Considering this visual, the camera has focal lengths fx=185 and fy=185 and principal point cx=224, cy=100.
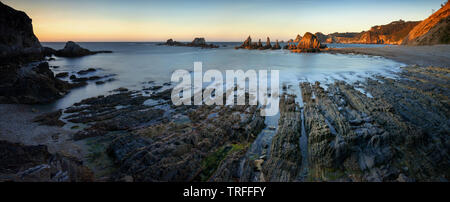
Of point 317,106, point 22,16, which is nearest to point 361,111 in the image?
point 317,106

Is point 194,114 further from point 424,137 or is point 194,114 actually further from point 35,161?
point 424,137

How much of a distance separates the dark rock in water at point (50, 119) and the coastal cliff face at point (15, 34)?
3536 cm

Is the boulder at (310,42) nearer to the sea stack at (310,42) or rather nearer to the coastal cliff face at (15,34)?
the sea stack at (310,42)

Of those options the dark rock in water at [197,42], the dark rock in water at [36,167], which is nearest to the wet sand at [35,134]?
the dark rock in water at [36,167]

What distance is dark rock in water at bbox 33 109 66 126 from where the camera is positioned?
389 inches

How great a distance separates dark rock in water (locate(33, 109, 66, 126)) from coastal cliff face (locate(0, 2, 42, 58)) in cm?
3536

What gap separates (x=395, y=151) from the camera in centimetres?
682

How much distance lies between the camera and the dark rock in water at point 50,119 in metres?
9.89

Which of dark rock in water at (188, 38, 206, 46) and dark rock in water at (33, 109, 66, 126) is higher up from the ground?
dark rock in water at (188, 38, 206, 46)

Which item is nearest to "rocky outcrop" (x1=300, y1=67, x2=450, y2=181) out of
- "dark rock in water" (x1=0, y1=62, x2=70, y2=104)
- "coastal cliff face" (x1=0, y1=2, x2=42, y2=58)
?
"dark rock in water" (x1=0, y1=62, x2=70, y2=104)

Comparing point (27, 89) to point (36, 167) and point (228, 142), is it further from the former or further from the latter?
point (228, 142)

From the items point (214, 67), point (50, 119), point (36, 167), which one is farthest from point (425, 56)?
point (50, 119)

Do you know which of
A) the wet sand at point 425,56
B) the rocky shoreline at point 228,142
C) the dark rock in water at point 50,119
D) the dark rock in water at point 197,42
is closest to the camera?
the rocky shoreline at point 228,142

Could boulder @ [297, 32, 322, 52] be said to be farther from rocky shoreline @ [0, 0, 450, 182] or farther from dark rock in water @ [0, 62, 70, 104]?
dark rock in water @ [0, 62, 70, 104]
